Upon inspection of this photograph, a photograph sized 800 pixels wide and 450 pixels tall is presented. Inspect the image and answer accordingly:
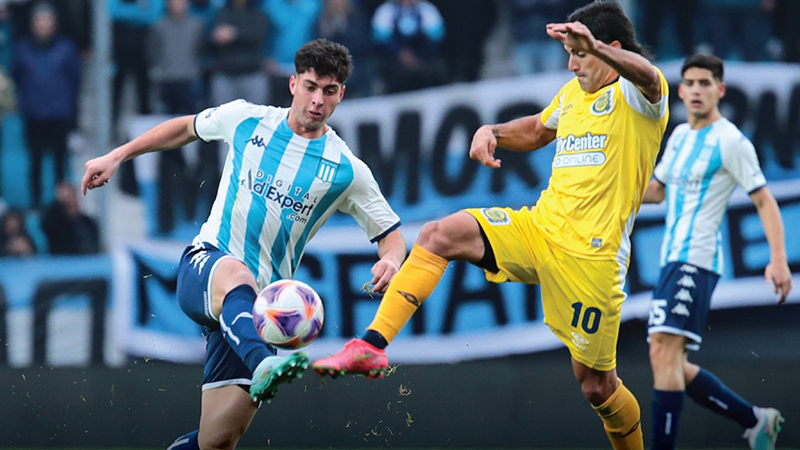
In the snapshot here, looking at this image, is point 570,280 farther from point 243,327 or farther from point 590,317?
point 243,327

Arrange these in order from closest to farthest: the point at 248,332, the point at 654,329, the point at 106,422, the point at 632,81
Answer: the point at 248,332 < the point at 632,81 < the point at 654,329 < the point at 106,422

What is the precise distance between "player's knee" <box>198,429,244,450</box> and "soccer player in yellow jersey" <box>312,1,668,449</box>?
1.14m

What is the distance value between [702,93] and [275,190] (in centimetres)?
283

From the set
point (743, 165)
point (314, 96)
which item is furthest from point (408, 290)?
point (743, 165)

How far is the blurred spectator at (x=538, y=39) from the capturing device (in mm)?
7598

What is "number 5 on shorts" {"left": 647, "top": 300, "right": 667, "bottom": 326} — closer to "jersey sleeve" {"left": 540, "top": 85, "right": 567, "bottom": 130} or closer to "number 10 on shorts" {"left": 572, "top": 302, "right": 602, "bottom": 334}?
"number 10 on shorts" {"left": 572, "top": 302, "right": 602, "bottom": 334}

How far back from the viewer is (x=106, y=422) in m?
7.39

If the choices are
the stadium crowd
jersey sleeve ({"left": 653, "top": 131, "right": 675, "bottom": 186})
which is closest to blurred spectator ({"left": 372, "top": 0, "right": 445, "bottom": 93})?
the stadium crowd

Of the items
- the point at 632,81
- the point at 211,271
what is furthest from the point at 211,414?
the point at 632,81

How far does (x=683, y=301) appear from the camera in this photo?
6.00 m

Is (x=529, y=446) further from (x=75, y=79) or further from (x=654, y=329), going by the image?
(x=75, y=79)

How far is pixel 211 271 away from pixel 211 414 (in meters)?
Answer: 0.73

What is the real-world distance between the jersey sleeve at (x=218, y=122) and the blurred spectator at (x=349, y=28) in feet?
8.82

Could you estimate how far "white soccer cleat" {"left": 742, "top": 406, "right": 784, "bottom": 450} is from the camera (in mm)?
6070
